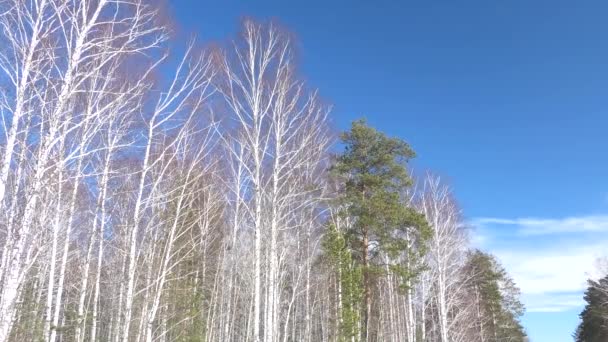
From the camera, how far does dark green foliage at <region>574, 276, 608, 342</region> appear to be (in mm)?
31178

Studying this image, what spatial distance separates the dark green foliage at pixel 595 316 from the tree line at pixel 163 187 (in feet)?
46.7

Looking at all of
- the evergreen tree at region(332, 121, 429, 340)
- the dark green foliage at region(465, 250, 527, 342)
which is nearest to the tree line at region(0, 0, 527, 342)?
the evergreen tree at region(332, 121, 429, 340)

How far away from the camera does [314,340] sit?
95.4 ft

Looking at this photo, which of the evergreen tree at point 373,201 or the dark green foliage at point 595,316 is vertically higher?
the evergreen tree at point 373,201

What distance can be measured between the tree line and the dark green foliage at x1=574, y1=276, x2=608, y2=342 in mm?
14219

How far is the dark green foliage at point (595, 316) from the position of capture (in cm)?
3118

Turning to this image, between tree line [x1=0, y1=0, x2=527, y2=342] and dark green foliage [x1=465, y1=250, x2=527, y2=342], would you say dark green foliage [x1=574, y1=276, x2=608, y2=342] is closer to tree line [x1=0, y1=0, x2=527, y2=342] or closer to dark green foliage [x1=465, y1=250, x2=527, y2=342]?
dark green foliage [x1=465, y1=250, x2=527, y2=342]

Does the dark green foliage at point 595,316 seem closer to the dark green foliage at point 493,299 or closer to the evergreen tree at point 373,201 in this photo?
the dark green foliage at point 493,299

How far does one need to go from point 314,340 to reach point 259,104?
65.7 feet

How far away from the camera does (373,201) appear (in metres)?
17.5

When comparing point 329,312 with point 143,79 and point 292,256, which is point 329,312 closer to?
point 292,256

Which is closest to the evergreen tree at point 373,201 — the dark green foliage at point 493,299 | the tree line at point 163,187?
the tree line at point 163,187

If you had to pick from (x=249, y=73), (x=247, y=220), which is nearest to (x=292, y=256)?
(x=247, y=220)

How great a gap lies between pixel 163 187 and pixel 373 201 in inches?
298
